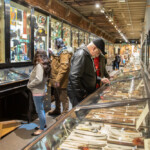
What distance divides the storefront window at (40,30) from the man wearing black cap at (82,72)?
3.90 m

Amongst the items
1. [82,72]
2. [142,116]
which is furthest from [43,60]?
[142,116]

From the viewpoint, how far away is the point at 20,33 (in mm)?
5578

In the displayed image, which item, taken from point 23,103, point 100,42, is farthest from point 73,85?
point 23,103

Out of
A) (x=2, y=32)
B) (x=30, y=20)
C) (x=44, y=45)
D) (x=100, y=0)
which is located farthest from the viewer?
(x=100, y=0)

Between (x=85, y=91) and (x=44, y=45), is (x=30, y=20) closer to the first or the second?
(x=44, y=45)

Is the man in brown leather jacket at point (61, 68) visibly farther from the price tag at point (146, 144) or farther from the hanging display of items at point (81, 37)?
the hanging display of items at point (81, 37)

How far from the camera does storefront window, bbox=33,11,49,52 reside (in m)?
6.38

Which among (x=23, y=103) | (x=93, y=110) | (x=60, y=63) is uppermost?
(x=60, y=63)

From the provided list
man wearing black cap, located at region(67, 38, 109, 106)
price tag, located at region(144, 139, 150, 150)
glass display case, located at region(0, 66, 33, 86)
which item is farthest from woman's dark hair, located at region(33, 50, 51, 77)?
price tag, located at region(144, 139, 150, 150)

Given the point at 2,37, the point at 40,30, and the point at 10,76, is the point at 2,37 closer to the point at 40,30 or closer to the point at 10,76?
the point at 10,76

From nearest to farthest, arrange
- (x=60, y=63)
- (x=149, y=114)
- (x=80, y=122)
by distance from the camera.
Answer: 1. (x=149, y=114)
2. (x=80, y=122)
3. (x=60, y=63)

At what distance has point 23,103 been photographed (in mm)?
4359

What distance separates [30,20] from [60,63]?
2.32 m

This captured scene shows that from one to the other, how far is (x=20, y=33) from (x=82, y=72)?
3.56 m
